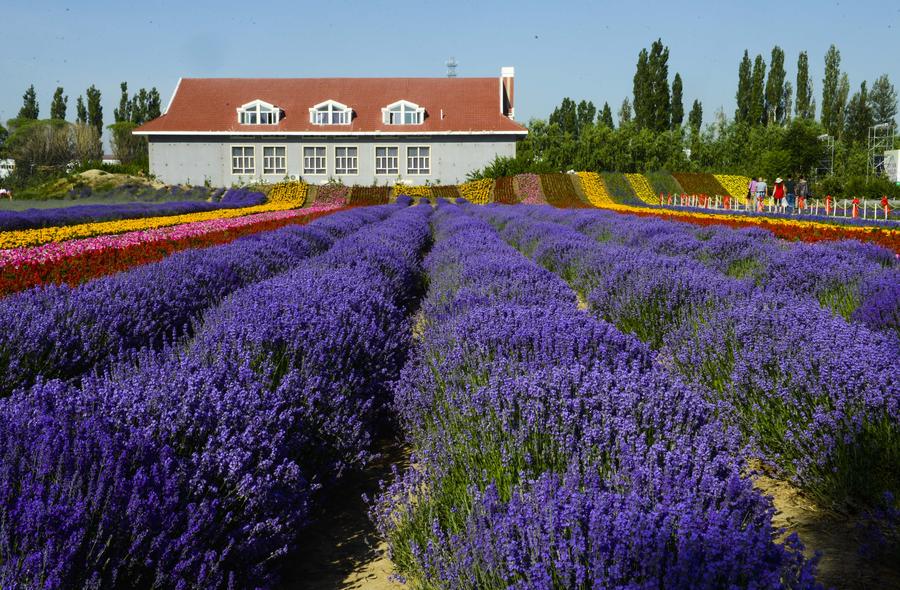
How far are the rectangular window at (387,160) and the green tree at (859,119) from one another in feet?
115

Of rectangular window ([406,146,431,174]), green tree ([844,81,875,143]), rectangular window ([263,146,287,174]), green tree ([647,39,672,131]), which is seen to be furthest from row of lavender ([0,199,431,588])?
green tree ([844,81,875,143])

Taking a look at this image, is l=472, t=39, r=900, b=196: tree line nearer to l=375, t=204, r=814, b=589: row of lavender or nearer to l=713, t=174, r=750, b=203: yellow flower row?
l=713, t=174, r=750, b=203: yellow flower row

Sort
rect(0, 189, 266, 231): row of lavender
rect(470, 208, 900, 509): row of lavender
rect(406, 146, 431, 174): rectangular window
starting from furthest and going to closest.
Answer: rect(406, 146, 431, 174): rectangular window < rect(0, 189, 266, 231): row of lavender < rect(470, 208, 900, 509): row of lavender

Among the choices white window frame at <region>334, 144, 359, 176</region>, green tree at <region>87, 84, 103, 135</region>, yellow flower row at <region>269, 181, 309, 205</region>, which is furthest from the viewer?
green tree at <region>87, 84, 103, 135</region>

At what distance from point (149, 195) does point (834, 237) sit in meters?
27.9

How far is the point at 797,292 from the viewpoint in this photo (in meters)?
5.99

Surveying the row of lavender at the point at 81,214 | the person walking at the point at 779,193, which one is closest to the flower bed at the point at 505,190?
the row of lavender at the point at 81,214

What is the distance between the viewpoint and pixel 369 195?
34719mm

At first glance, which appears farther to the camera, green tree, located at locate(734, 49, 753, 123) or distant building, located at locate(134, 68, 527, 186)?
green tree, located at locate(734, 49, 753, 123)

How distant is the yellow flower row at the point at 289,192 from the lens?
33875 millimetres

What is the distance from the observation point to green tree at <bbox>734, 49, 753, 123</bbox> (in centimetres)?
4956

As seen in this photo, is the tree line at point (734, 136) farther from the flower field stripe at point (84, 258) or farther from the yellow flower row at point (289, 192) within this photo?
the flower field stripe at point (84, 258)

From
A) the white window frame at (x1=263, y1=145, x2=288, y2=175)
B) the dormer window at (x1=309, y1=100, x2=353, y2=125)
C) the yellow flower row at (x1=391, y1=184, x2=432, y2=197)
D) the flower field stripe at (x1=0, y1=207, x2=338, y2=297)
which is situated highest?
the dormer window at (x1=309, y1=100, x2=353, y2=125)

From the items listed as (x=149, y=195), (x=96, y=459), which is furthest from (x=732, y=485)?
(x=149, y=195)
